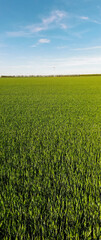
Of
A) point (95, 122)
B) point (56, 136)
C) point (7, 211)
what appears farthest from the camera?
point (95, 122)

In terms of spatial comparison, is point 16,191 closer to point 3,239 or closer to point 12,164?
point 3,239

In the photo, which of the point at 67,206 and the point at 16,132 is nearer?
the point at 67,206

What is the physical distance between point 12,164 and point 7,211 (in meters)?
1.32

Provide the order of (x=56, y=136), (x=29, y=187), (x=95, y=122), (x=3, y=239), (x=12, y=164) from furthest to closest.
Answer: (x=95, y=122) → (x=56, y=136) → (x=12, y=164) → (x=29, y=187) → (x=3, y=239)

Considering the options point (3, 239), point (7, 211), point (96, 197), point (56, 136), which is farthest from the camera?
point (56, 136)

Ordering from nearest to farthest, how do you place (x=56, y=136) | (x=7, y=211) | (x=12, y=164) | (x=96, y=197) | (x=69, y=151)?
(x=7, y=211), (x=96, y=197), (x=12, y=164), (x=69, y=151), (x=56, y=136)

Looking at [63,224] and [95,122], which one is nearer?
[63,224]

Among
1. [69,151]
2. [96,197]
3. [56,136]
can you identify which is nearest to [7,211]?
[96,197]

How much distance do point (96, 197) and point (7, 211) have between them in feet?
4.10

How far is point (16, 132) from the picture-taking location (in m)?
5.79

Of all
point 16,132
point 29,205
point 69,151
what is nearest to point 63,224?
point 29,205

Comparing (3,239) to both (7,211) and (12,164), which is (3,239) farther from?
(12,164)

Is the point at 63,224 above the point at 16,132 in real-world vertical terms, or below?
below

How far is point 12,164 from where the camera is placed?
3.62 metres
